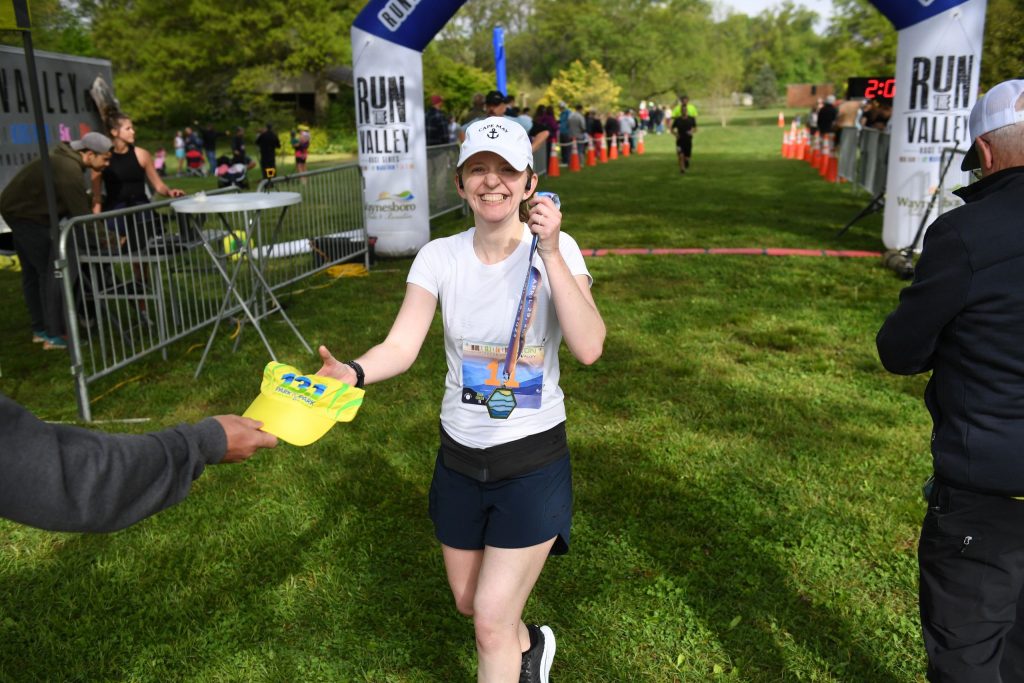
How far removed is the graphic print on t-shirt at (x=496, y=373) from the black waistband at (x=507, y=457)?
0.11 m

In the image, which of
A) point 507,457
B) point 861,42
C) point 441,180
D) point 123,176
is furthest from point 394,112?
point 861,42

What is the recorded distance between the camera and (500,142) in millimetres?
2379

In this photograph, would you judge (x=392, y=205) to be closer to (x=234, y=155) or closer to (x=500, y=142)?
(x=500, y=142)

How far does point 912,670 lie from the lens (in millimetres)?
3170

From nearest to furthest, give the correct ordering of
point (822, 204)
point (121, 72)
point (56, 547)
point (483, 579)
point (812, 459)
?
point (483, 579)
point (56, 547)
point (812, 459)
point (822, 204)
point (121, 72)

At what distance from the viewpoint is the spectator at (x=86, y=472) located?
4.71 ft

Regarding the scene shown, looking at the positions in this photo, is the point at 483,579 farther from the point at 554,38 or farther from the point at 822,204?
the point at 554,38

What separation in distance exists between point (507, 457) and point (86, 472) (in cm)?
126

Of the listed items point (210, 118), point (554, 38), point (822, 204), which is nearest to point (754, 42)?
point (554, 38)

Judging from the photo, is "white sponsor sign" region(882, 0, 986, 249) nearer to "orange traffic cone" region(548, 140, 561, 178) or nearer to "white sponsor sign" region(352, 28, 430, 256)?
"white sponsor sign" region(352, 28, 430, 256)

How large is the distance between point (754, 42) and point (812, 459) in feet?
504

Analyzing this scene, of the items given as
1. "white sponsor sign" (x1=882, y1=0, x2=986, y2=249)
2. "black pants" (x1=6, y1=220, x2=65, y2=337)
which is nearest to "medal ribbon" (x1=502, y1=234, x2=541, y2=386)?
"black pants" (x1=6, y1=220, x2=65, y2=337)

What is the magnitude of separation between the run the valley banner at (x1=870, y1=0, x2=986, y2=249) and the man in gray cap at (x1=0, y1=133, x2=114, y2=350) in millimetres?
8873

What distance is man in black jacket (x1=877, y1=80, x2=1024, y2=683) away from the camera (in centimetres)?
206
